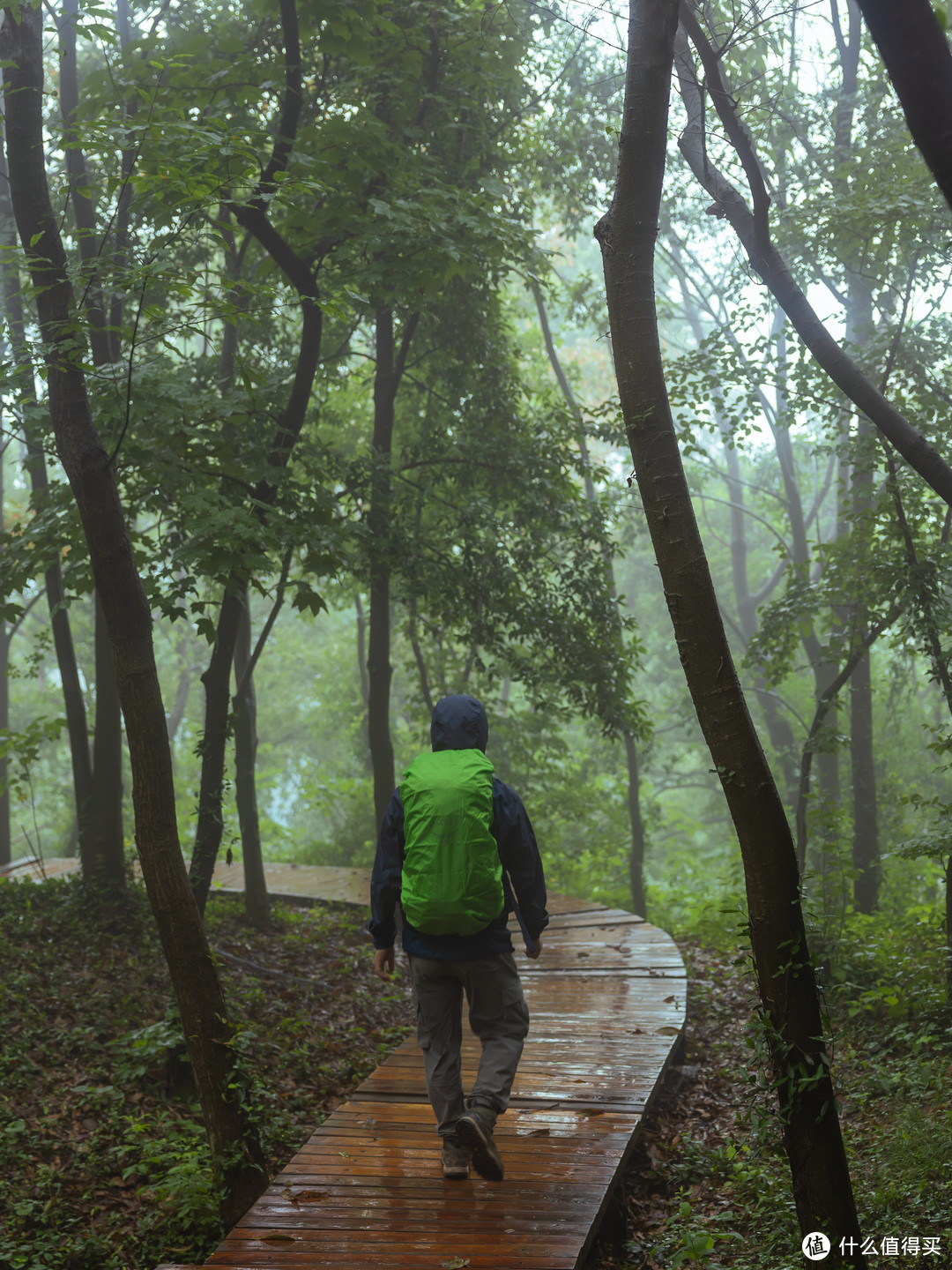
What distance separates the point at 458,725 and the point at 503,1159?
194cm

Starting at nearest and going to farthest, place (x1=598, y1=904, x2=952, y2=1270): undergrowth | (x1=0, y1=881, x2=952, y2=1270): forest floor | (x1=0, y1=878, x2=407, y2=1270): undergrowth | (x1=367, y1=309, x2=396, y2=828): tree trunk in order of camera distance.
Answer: (x1=598, y1=904, x2=952, y2=1270): undergrowth → (x1=0, y1=881, x2=952, y2=1270): forest floor → (x1=0, y1=878, x2=407, y2=1270): undergrowth → (x1=367, y1=309, x2=396, y2=828): tree trunk

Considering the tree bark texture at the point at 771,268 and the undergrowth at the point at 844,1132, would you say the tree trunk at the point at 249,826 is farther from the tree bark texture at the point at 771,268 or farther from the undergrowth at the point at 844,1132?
the tree bark texture at the point at 771,268

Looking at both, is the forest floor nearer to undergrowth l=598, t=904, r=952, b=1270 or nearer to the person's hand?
undergrowth l=598, t=904, r=952, b=1270

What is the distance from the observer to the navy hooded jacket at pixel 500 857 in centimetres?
389

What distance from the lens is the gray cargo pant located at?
3.89 metres

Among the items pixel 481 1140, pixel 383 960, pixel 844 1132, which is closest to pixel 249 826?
pixel 383 960

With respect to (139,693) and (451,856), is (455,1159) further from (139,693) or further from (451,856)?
(139,693)

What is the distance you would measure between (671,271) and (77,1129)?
17542 millimetres

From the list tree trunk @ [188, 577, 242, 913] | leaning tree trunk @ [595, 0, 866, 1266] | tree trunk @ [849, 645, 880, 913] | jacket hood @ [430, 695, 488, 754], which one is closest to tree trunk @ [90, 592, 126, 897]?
tree trunk @ [188, 577, 242, 913]

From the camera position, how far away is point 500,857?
4.02 m

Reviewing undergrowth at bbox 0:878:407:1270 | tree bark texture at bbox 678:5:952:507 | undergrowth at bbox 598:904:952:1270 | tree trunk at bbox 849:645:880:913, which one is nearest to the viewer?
undergrowth at bbox 598:904:952:1270

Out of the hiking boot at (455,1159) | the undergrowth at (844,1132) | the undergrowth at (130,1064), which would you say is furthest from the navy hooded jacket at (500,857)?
the undergrowth at (130,1064)

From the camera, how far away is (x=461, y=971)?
3.90 meters

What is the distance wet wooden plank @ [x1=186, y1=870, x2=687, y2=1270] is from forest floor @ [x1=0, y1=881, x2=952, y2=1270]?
0.36 m
